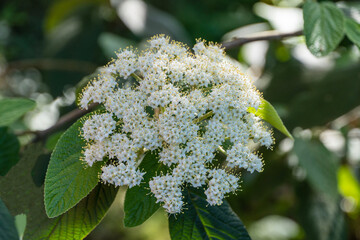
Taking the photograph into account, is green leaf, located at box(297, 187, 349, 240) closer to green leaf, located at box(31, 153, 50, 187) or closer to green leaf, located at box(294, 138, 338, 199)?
green leaf, located at box(294, 138, 338, 199)

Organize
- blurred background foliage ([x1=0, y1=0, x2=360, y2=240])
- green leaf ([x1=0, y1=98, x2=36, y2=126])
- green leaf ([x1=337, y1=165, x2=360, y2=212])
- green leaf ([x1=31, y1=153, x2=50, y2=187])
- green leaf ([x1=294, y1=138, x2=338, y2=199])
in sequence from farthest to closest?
green leaf ([x1=337, y1=165, x2=360, y2=212]), blurred background foliage ([x1=0, y1=0, x2=360, y2=240]), green leaf ([x1=294, y1=138, x2=338, y2=199]), green leaf ([x1=0, y1=98, x2=36, y2=126]), green leaf ([x1=31, y1=153, x2=50, y2=187])

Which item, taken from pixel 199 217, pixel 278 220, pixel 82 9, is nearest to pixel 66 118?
pixel 199 217

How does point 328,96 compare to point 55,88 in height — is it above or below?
below

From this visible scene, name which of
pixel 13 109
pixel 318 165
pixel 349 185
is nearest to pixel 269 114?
pixel 13 109

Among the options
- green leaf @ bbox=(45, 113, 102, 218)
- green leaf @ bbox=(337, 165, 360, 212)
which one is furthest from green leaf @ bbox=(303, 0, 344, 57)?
green leaf @ bbox=(337, 165, 360, 212)

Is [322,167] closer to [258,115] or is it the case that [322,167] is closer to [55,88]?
[258,115]

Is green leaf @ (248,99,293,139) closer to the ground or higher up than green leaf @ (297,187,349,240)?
closer to the ground

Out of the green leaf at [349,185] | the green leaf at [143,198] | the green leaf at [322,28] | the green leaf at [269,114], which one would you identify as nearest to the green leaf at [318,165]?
the green leaf at [349,185]
